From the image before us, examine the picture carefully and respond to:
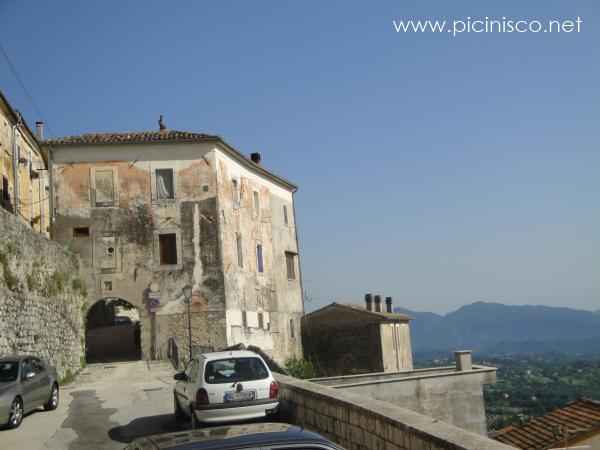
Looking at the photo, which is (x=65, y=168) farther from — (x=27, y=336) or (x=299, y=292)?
(x=299, y=292)

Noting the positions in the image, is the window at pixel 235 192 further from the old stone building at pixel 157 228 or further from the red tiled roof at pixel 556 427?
the red tiled roof at pixel 556 427

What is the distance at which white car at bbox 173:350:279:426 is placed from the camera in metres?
11.9

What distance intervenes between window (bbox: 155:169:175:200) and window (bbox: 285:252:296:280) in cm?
1155

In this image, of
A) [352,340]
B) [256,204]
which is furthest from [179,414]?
[352,340]

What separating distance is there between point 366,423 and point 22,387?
8.45 meters

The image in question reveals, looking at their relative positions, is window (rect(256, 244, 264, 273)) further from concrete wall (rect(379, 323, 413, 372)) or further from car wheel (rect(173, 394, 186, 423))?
car wheel (rect(173, 394, 186, 423))

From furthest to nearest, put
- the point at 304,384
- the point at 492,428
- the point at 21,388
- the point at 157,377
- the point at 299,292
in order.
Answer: the point at 299,292
the point at 492,428
the point at 157,377
the point at 21,388
the point at 304,384

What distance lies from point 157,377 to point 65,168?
12621 millimetres

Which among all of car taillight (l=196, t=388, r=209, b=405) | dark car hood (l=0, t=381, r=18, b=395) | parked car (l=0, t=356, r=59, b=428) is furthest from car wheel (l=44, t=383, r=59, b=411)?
car taillight (l=196, t=388, r=209, b=405)

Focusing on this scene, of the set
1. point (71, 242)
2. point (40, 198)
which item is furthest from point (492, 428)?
point (40, 198)

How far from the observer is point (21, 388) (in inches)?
551

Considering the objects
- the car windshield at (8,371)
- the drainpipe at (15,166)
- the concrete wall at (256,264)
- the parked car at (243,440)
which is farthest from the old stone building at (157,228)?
the parked car at (243,440)

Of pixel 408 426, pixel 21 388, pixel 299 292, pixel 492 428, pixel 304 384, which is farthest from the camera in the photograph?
pixel 299 292

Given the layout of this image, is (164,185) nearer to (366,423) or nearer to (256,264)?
(256,264)
